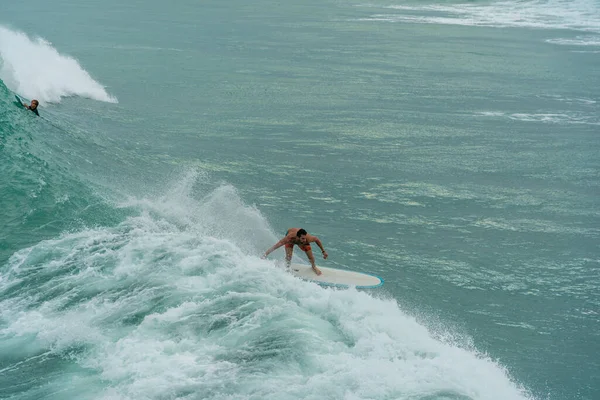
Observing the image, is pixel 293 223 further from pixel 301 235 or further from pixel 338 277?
pixel 338 277

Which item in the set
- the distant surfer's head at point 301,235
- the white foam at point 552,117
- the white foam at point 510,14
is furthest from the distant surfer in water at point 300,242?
the white foam at point 510,14

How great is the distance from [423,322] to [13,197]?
15.8 m

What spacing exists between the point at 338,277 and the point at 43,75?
34.5m

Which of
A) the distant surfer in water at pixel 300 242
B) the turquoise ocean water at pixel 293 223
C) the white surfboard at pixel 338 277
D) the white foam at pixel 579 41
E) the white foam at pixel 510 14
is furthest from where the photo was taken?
the white foam at pixel 510 14

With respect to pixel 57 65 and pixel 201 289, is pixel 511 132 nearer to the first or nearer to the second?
pixel 201 289

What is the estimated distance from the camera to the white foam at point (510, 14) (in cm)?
9446

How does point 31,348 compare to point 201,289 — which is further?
point 201,289

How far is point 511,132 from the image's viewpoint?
43.1m

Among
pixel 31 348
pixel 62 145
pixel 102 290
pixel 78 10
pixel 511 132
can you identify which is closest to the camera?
pixel 31 348

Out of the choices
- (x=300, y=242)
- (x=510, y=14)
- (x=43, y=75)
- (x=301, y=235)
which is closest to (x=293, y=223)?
(x=300, y=242)

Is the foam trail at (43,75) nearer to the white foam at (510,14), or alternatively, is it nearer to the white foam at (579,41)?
the white foam at (579,41)

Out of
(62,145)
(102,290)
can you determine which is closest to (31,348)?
(102,290)

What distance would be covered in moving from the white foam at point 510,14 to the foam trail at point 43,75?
178 ft

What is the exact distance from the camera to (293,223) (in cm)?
2858
